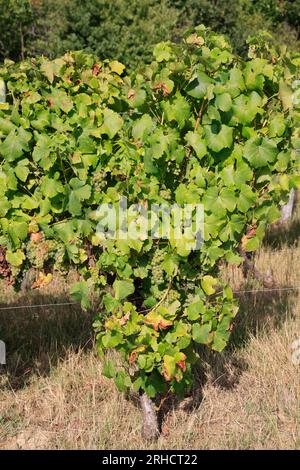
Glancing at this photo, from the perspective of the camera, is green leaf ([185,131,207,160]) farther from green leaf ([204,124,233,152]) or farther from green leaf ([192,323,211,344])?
green leaf ([192,323,211,344])

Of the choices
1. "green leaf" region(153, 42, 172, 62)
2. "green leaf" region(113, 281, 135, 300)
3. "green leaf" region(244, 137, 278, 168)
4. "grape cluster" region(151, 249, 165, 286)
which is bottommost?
"green leaf" region(113, 281, 135, 300)

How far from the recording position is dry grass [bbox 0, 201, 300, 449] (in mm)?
2918

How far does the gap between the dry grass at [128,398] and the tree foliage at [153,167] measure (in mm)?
429

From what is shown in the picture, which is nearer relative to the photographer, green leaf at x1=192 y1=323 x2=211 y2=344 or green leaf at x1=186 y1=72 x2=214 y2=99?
green leaf at x1=186 y1=72 x2=214 y2=99

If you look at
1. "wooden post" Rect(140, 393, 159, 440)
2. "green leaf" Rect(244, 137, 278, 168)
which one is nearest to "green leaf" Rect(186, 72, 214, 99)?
"green leaf" Rect(244, 137, 278, 168)

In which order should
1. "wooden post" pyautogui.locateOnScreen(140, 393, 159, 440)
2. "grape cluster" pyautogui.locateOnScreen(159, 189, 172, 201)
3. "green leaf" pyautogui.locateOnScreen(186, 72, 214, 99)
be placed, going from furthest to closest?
1. "wooden post" pyautogui.locateOnScreen(140, 393, 159, 440)
2. "grape cluster" pyautogui.locateOnScreen(159, 189, 172, 201)
3. "green leaf" pyautogui.locateOnScreen(186, 72, 214, 99)

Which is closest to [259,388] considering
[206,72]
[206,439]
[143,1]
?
[206,439]

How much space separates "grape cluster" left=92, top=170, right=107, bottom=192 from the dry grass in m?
1.22

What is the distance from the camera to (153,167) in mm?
2477

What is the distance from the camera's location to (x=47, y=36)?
11.3 metres

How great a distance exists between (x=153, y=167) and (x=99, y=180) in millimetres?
→ 243

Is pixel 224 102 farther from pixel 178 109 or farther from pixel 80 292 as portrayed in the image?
pixel 80 292

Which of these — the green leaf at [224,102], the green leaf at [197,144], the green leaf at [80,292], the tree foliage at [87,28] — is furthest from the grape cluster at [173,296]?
the tree foliage at [87,28]

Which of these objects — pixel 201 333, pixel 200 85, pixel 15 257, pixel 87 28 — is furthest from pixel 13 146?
pixel 87 28
